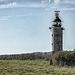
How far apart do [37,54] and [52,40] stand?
4.65m

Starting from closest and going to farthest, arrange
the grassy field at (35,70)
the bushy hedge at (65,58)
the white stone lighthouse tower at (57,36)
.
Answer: the grassy field at (35,70) → the bushy hedge at (65,58) → the white stone lighthouse tower at (57,36)

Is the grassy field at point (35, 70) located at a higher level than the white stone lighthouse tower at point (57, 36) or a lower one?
lower

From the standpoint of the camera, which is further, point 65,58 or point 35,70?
point 65,58

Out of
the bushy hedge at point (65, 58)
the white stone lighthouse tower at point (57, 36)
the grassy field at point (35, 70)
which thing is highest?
the white stone lighthouse tower at point (57, 36)

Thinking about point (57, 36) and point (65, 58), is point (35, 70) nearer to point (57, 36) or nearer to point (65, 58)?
point (65, 58)

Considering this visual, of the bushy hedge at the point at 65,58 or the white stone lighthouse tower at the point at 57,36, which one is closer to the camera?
the bushy hedge at the point at 65,58

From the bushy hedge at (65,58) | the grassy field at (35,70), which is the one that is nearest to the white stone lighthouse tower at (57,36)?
the bushy hedge at (65,58)

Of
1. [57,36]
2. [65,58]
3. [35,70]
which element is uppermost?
[57,36]

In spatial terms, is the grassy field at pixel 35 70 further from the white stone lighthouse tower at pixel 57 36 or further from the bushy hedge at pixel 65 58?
the white stone lighthouse tower at pixel 57 36

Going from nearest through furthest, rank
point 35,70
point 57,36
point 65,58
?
point 35,70 → point 65,58 → point 57,36

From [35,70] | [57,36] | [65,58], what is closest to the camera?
[35,70]

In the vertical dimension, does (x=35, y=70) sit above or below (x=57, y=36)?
below

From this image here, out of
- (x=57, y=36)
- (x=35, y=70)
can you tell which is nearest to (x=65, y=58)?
(x=35, y=70)

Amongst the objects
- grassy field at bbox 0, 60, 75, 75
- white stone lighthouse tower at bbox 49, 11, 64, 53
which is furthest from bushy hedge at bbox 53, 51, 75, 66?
white stone lighthouse tower at bbox 49, 11, 64, 53
